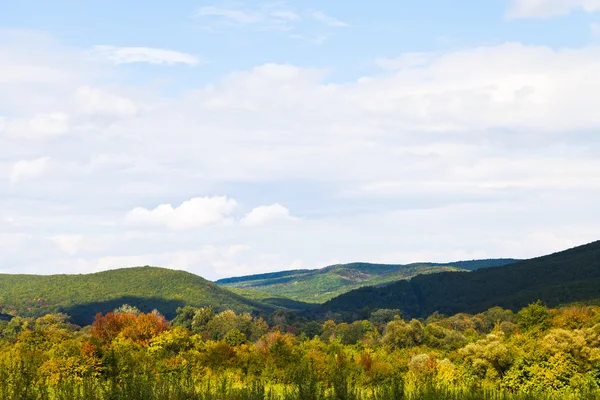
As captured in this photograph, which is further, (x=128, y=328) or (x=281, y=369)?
(x=128, y=328)

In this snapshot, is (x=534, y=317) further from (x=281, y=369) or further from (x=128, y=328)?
(x=128, y=328)

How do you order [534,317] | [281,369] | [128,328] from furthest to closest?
[534,317]
[128,328]
[281,369]

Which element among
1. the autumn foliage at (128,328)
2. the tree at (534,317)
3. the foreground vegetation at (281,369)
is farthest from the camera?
the tree at (534,317)

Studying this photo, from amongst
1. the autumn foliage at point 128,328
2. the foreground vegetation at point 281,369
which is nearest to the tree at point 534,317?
the foreground vegetation at point 281,369

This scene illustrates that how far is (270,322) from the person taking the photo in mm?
180125

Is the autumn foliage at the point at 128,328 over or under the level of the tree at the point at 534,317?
over

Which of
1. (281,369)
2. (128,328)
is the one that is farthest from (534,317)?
(128,328)

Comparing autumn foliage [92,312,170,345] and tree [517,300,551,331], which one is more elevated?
autumn foliage [92,312,170,345]

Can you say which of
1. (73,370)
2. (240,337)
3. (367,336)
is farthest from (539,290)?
(73,370)

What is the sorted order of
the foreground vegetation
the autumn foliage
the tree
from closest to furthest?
the foreground vegetation < the autumn foliage < the tree

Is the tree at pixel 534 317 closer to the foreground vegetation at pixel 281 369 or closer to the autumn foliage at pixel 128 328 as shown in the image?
the foreground vegetation at pixel 281 369

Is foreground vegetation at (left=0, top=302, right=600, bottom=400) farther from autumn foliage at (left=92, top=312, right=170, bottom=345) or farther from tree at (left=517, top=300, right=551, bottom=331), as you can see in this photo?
tree at (left=517, top=300, right=551, bottom=331)

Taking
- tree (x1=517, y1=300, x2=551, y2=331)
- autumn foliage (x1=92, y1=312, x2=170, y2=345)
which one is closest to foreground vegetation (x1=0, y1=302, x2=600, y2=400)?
autumn foliage (x1=92, y1=312, x2=170, y2=345)

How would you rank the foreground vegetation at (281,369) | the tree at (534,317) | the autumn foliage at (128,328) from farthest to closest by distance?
the tree at (534,317)
the autumn foliage at (128,328)
the foreground vegetation at (281,369)
